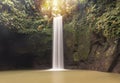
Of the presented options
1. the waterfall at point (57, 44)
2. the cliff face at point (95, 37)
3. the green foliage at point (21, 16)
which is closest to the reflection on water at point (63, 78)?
the cliff face at point (95, 37)

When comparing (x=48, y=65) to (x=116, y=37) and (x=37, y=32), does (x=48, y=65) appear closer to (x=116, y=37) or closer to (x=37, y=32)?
(x=37, y=32)

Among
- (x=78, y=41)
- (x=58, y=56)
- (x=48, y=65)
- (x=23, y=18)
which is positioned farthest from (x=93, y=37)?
(x=23, y=18)

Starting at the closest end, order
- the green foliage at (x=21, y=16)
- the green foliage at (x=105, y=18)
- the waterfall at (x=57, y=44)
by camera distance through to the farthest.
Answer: the green foliage at (x=105, y=18) < the green foliage at (x=21, y=16) < the waterfall at (x=57, y=44)

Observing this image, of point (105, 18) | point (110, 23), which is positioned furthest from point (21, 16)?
point (110, 23)

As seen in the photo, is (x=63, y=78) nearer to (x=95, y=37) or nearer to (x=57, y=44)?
(x=95, y=37)

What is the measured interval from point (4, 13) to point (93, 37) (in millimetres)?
5337

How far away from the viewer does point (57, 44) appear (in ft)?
42.7

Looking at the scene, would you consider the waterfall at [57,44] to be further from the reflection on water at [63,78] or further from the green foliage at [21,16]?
the reflection on water at [63,78]

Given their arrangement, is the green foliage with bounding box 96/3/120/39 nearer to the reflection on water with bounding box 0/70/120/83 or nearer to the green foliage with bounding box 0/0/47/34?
the reflection on water with bounding box 0/70/120/83

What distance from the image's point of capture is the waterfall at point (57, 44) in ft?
41.2

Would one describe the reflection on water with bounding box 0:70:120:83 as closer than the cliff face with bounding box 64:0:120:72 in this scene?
Yes

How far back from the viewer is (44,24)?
1353 cm

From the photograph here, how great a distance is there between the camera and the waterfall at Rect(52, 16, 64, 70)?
12.6m

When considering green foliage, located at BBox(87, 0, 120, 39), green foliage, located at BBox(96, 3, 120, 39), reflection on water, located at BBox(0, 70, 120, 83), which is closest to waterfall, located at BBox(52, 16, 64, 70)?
green foliage, located at BBox(87, 0, 120, 39)
